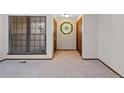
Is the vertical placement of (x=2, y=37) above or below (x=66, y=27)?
below

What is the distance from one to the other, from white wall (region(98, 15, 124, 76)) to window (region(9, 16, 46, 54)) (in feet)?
8.99

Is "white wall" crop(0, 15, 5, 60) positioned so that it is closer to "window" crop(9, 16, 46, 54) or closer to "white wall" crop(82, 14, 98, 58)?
"window" crop(9, 16, 46, 54)

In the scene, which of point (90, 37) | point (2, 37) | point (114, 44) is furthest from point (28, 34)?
point (114, 44)

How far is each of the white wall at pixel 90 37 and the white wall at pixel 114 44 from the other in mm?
1071

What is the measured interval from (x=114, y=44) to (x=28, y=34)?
4.00 m

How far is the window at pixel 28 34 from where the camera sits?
7707mm

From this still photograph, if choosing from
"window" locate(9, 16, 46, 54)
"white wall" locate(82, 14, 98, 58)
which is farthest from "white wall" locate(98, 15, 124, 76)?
"window" locate(9, 16, 46, 54)

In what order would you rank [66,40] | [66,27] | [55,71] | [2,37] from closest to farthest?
[55,71]
[2,37]
[66,27]
[66,40]

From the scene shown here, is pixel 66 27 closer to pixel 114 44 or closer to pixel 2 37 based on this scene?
pixel 2 37

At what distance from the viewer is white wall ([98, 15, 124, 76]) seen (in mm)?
4410

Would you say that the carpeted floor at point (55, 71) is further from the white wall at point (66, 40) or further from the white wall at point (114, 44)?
the white wall at point (66, 40)

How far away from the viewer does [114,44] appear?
5.03 metres
